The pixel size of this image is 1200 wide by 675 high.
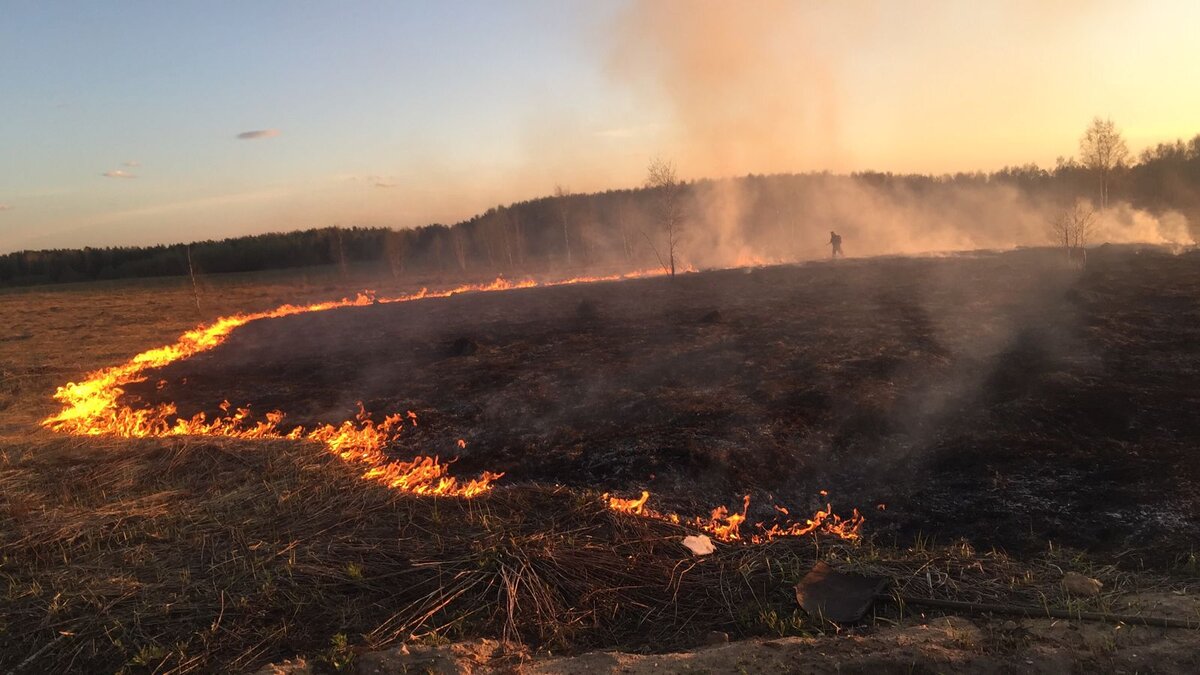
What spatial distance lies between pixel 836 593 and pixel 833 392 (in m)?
7.65

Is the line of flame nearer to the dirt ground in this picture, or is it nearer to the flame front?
the flame front

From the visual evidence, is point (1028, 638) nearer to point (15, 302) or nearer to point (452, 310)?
point (452, 310)

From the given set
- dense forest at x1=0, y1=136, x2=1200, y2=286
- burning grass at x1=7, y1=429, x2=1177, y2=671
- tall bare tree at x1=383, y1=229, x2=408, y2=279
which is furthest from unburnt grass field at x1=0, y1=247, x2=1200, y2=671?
tall bare tree at x1=383, y1=229, x2=408, y2=279

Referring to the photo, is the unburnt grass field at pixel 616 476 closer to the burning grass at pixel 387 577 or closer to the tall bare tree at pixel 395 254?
the burning grass at pixel 387 577

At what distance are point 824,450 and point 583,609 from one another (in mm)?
6120

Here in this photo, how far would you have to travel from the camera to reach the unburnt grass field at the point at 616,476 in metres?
5.21

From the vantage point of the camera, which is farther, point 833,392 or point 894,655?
point 833,392

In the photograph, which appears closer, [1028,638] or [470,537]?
[1028,638]

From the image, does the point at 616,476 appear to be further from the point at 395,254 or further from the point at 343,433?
the point at 395,254

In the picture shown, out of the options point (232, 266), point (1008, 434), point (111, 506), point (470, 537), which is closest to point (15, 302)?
point (232, 266)

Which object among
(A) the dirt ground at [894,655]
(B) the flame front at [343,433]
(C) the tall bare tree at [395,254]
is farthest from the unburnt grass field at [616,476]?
(C) the tall bare tree at [395,254]

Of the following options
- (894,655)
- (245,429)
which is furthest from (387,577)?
(245,429)

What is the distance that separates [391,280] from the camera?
184 feet

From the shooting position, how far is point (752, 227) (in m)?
71.8
